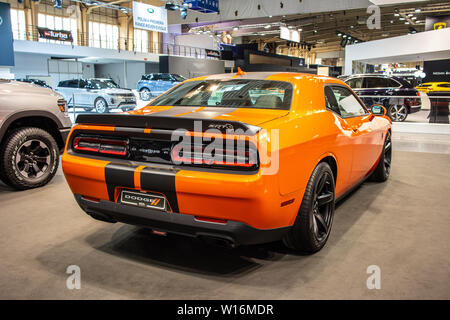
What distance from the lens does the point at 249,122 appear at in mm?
2346

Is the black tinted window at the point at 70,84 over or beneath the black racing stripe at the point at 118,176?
over

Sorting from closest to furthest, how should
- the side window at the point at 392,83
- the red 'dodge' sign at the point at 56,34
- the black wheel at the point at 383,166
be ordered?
the black wheel at the point at 383,166 < the side window at the point at 392,83 < the red 'dodge' sign at the point at 56,34

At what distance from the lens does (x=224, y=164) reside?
7.21ft

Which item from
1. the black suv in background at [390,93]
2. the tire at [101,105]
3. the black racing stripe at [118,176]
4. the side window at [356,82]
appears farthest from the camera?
the tire at [101,105]

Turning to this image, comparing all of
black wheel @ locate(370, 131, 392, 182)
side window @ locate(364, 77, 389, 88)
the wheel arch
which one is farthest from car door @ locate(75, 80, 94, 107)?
black wheel @ locate(370, 131, 392, 182)

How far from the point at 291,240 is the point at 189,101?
140 centimetres

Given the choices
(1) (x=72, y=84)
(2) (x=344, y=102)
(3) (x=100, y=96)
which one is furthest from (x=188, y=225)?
(1) (x=72, y=84)

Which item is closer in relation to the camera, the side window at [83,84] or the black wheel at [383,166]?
the black wheel at [383,166]

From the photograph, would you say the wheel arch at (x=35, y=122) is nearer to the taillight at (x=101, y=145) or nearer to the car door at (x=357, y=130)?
the taillight at (x=101, y=145)

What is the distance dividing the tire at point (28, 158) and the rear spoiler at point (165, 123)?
87.8 inches

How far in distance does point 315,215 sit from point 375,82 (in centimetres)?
1087

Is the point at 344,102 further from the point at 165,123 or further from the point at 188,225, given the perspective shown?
the point at 188,225

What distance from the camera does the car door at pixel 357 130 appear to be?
3477mm

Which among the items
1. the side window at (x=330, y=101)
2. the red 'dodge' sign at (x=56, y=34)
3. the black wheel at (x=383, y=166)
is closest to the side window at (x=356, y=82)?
the black wheel at (x=383, y=166)
